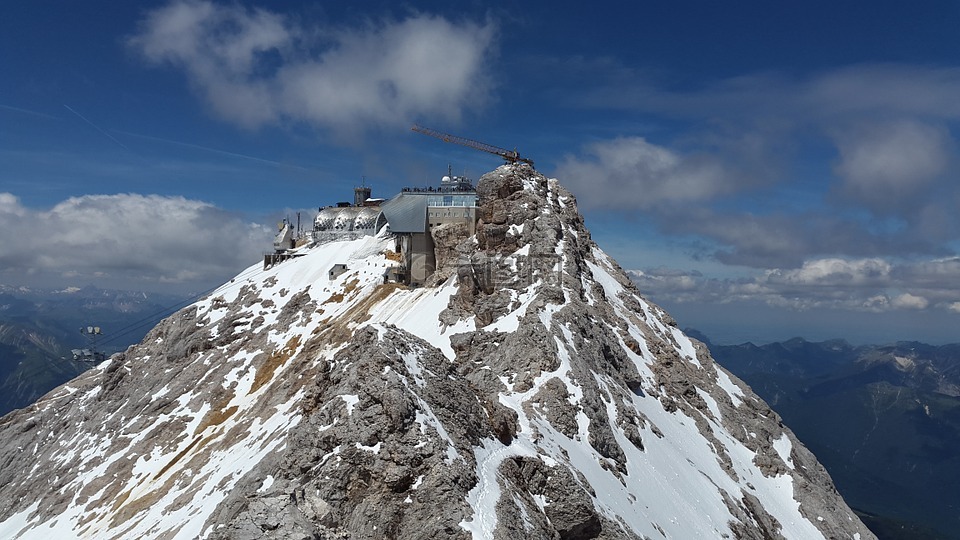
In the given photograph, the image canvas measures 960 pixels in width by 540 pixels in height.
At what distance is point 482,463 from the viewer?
30.2m

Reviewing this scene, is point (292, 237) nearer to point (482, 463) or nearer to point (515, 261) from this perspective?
point (515, 261)

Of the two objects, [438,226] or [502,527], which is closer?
[502,527]

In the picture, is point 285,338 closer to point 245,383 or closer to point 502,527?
point 245,383

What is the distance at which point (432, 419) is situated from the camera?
29.9 metres

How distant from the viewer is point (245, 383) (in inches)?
3344

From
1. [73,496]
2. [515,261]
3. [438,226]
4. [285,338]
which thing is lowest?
[73,496]

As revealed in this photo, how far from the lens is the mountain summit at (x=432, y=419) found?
1096 inches

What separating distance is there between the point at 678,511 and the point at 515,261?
36323mm

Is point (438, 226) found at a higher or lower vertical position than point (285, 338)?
higher

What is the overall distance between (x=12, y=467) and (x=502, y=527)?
3802 inches

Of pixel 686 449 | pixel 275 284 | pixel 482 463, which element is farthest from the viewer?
pixel 275 284

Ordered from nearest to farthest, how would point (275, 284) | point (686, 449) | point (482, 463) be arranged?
point (482, 463)
point (686, 449)
point (275, 284)

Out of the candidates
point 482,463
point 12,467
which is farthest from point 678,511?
point 12,467

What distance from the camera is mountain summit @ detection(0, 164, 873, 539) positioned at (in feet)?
91.4
